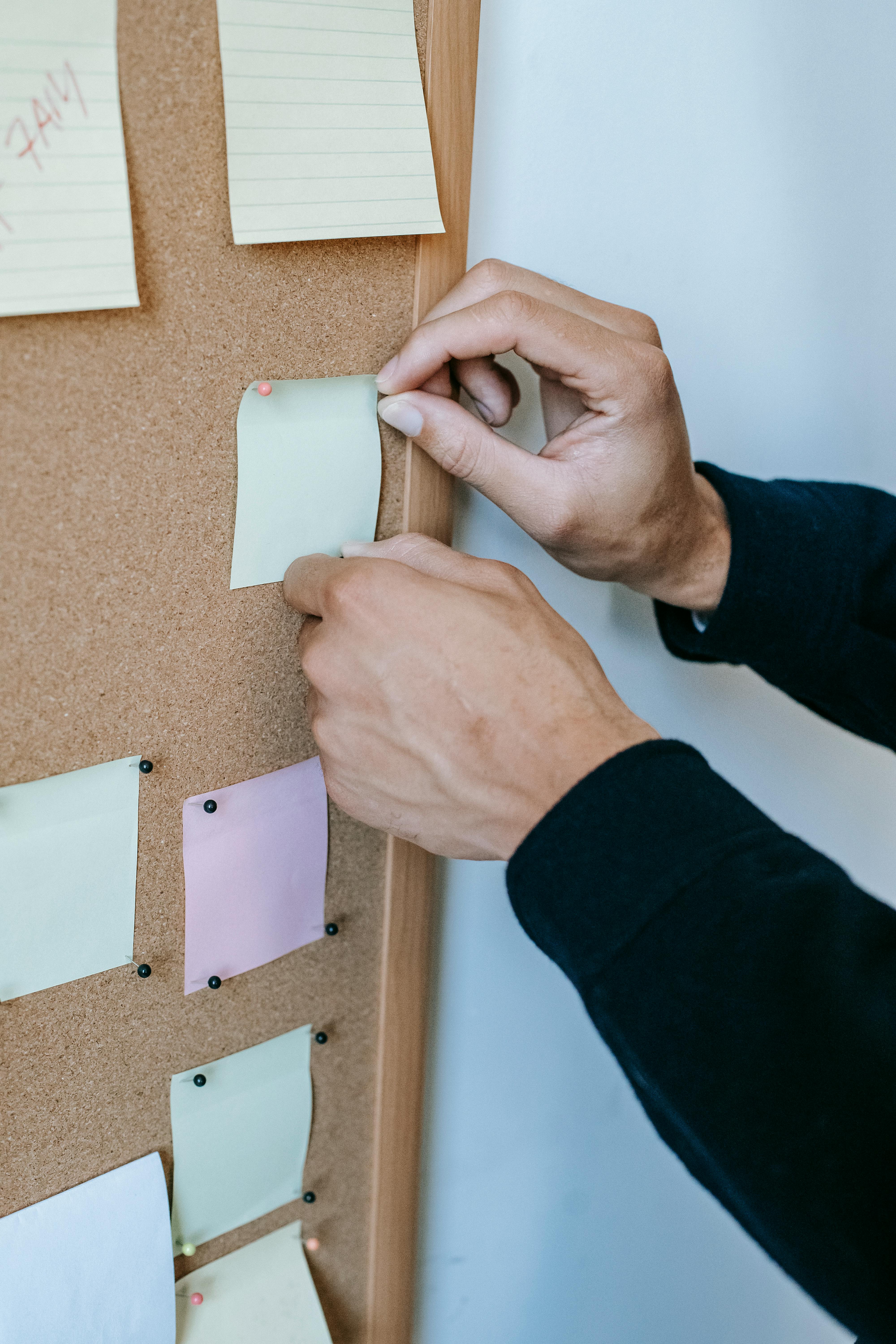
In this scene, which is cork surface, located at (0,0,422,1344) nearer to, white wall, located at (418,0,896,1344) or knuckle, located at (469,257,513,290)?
knuckle, located at (469,257,513,290)

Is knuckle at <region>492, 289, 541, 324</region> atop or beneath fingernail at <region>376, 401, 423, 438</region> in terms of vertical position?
atop

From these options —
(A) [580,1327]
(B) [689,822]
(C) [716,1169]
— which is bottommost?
(A) [580,1327]

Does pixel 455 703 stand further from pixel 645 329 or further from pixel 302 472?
pixel 645 329

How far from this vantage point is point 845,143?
0.60m

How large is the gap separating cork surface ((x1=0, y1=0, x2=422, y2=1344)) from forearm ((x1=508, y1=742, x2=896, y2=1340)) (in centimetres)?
17

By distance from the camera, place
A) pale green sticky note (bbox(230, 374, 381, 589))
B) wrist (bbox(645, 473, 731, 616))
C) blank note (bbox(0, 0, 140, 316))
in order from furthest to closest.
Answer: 1. wrist (bbox(645, 473, 731, 616))
2. pale green sticky note (bbox(230, 374, 381, 589))
3. blank note (bbox(0, 0, 140, 316))

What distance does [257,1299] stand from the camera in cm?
51

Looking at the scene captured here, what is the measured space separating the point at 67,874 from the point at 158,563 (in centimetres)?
14

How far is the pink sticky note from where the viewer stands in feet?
1.44

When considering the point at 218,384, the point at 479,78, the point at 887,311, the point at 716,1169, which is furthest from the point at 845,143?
the point at 716,1169

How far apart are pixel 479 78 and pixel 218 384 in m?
0.22

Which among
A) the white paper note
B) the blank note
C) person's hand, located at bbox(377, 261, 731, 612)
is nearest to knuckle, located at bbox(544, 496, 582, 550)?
person's hand, located at bbox(377, 261, 731, 612)

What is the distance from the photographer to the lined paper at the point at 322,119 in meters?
0.35

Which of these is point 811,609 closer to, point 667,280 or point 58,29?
point 667,280
